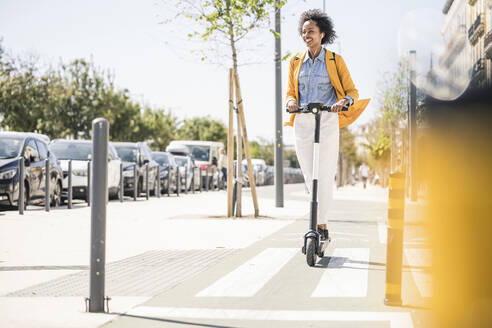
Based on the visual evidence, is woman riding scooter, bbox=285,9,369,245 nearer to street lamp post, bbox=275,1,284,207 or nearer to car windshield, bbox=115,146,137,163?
street lamp post, bbox=275,1,284,207

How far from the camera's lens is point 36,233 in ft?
32.1

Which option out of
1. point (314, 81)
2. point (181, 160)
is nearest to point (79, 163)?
point (314, 81)

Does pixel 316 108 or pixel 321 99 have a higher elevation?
pixel 321 99

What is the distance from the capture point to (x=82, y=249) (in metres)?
7.92

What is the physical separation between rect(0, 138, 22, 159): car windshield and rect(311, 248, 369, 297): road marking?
8596 millimetres

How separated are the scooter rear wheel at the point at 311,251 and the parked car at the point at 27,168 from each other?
851 centimetres

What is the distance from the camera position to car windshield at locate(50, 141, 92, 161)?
738 inches

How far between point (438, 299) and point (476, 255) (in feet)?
1.19

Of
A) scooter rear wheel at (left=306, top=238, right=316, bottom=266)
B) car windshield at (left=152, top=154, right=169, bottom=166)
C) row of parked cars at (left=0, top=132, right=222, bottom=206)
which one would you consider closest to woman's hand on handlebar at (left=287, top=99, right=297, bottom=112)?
scooter rear wheel at (left=306, top=238, right=316, bottom=266)

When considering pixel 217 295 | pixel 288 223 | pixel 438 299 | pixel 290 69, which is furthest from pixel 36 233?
pixel 438 299

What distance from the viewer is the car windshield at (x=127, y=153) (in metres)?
23.2

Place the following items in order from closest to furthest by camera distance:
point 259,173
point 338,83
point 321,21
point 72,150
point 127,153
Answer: point 338,83 → point 321,21 → point 72,150 → point 127,153 → point 259,173

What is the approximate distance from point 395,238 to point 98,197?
182 centimetres

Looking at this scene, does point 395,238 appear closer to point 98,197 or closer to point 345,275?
point 345,275
